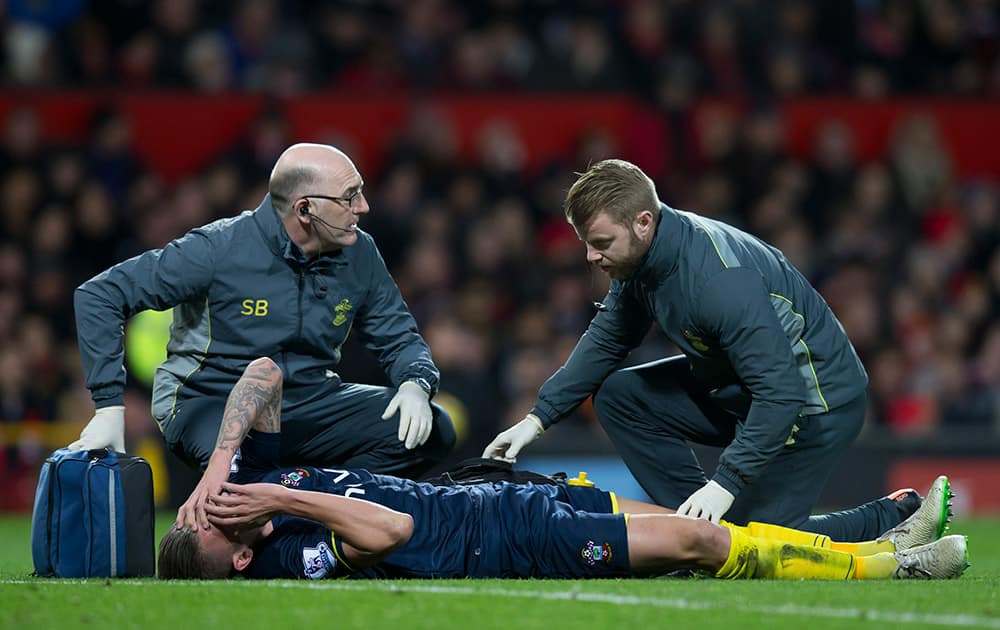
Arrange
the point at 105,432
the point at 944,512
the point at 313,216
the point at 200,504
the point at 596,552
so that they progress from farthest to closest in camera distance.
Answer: the point at 313,216 → the point at 944,512 → the point at 105,432 → the point at 596,552 → the point at 200,504

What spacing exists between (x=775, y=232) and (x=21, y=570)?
771 centimetres

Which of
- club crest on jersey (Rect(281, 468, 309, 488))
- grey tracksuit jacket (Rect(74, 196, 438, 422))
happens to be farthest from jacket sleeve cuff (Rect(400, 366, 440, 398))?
club crest on jersey (Rect(281, 468, 309, 488))

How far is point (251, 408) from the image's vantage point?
223 inches

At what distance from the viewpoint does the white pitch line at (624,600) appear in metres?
4.46

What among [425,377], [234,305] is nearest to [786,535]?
[425,377]

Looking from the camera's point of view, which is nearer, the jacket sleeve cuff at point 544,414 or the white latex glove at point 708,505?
the white latex glove at point 708,505

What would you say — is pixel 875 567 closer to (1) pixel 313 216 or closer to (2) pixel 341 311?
(2) pixel 341 311

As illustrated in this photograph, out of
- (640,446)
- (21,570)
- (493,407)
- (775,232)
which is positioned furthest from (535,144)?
(21,570)

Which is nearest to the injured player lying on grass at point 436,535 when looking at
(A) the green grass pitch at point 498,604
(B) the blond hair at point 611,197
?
(A) the green grass pitch at point 498,604

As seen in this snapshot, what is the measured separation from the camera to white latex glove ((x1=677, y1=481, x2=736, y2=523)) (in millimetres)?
5680

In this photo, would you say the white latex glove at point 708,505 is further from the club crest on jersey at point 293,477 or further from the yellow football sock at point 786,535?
the club crest on jersey at point 293,477

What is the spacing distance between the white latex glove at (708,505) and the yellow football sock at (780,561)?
0.12 meters

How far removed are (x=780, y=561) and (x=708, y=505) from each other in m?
0.33

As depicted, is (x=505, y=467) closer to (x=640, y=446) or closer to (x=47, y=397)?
(x=640, y=446)
